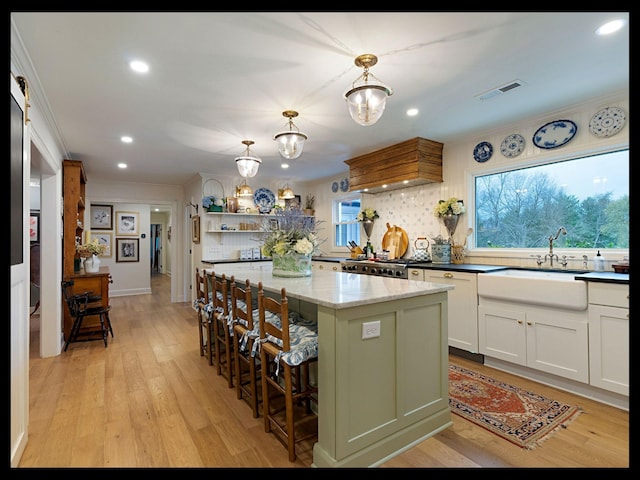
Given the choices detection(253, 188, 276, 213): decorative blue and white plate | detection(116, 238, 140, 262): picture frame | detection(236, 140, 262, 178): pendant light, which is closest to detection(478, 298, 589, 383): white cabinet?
detection(236, 140, 262, 178): pendant light

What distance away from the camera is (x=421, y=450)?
1.91 meters

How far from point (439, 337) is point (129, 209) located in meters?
7.77

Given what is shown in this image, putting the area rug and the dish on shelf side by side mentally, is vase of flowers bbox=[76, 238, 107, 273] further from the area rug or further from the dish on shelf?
the dish on shelf

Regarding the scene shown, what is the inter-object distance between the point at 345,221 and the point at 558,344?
12.7ft

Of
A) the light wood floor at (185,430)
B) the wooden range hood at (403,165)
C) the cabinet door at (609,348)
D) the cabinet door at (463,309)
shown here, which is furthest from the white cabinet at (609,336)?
the wooden range hood at (403,165)

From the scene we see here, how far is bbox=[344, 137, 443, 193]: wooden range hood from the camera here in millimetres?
3923

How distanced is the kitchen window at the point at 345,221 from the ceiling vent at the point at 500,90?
9.93 ft

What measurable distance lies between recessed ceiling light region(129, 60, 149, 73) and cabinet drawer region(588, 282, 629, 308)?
3581mm

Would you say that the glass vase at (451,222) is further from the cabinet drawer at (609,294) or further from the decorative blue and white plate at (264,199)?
the decorative blue and white plate at (264,199)

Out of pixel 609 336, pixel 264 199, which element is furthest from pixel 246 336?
pixel 264 199

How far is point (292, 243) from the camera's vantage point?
9.10ft

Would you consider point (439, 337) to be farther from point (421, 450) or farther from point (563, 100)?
point (563, 100)

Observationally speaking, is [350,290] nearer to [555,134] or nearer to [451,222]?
[451,222]
